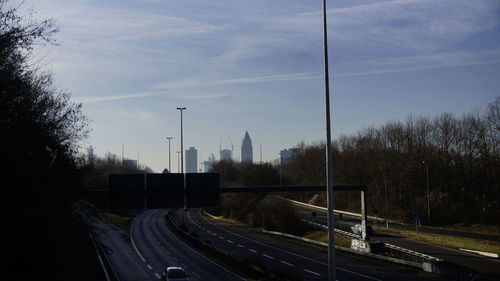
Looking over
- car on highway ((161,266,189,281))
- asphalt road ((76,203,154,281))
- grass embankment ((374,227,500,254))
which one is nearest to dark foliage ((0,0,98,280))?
asphalt road ((76,203,154,281))

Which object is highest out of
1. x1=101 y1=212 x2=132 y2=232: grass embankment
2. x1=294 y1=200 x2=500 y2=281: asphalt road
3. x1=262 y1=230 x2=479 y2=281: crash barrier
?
x1=262 y1=230 x2=479 y2=281: crash barrier

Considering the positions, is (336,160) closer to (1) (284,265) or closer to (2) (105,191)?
(1) (284,265)

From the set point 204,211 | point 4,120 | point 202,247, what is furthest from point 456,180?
point 4,120

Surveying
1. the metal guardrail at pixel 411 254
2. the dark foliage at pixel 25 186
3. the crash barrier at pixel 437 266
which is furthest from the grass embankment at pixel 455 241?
the dark foliage at pixel 25 186

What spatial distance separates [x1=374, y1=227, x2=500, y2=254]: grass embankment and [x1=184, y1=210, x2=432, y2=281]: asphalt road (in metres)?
9.37

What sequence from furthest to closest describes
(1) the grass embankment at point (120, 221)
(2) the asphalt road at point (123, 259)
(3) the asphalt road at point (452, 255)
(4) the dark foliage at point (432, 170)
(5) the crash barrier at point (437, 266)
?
(1) the grass embankment at point (120, 221) → (4) the dark foliage at point (432, 170) → (3) the asphalt road at point (452, 255) → (5) the crash barrier at point (437, 266) → (2) the asphalt road at point (123, 259)

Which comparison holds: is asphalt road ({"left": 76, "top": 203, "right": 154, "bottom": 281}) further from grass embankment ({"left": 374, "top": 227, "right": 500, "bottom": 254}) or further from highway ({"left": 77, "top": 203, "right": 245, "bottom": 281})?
grass embankment ({"left": 374, "top": 227, "right": 500, "bottom": 254})

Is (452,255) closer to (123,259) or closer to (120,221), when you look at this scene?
(123,259)

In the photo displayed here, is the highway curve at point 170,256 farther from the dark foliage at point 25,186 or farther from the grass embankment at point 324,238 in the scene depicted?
the dark foliage at point 25,186

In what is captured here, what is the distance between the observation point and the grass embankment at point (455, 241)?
132ft

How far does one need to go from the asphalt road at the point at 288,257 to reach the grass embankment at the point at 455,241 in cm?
937

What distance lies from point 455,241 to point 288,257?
14517 mm

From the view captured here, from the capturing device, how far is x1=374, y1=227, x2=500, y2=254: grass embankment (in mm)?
40188

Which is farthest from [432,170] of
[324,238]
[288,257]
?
[288,257]
